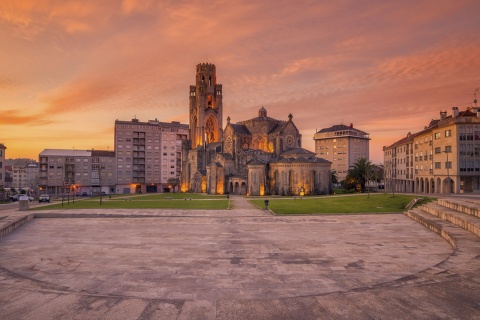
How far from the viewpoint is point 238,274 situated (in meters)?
→ 13.1

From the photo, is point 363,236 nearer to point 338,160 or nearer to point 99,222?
point 99,222

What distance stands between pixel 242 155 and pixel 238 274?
69980 millimetres

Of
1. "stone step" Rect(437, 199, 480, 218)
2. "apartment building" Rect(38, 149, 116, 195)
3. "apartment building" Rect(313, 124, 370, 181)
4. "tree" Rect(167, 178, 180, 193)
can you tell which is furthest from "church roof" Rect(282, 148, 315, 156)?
"apartment building" Rect(313, 124, 370, 181)

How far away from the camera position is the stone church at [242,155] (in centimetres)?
7325

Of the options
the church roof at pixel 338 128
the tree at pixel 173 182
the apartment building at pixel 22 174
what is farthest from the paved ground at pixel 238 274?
the apartment building at pixel 22 174

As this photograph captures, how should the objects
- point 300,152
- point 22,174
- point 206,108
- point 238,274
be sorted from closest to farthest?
point 238,274 < point 300,152 < point 206,108 < point 22,174

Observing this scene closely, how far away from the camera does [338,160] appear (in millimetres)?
148750

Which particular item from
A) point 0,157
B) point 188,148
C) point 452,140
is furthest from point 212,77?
point 452,140

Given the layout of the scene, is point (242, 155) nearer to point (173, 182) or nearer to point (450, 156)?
point (173, 182)

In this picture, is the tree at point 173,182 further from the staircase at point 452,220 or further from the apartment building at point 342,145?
the staircase at point 452,220

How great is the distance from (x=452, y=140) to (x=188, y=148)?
221ft

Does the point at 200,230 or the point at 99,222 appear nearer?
the point at 200,230

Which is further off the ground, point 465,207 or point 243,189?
point 465,207

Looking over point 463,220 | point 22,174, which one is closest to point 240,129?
point 463,220
